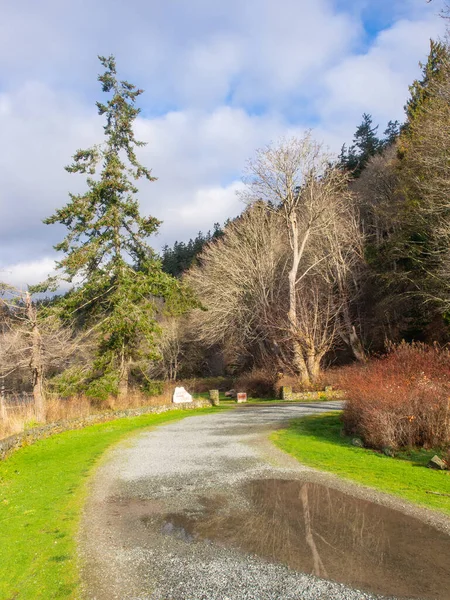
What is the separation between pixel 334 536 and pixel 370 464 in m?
4.21

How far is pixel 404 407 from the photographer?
1147 centimetres

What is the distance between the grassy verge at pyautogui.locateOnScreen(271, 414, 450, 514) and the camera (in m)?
8.15

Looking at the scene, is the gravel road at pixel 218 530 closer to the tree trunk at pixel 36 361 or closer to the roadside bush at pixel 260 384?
the tree trunk at pixel 36 361

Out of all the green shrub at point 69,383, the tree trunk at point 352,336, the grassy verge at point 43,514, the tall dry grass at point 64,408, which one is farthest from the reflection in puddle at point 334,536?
the tree trunk at point 352,336

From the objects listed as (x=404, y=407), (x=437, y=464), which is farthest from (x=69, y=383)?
(x=437, y=464)

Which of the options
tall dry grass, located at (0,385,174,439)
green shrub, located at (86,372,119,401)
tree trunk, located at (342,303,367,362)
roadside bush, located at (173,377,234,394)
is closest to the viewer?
tall dry grass, located at (0,385,174,439)

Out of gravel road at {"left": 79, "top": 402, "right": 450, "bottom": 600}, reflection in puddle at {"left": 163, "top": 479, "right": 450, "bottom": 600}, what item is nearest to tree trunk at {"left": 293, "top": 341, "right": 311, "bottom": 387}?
gravel road at {"left": 79, "top": 402, "right": 450, "bottom": 600}

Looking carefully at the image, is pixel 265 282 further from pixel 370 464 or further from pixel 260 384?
pixel 370 464

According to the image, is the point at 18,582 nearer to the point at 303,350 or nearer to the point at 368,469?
the point at 368,469

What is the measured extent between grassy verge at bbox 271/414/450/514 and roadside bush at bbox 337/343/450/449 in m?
0.47

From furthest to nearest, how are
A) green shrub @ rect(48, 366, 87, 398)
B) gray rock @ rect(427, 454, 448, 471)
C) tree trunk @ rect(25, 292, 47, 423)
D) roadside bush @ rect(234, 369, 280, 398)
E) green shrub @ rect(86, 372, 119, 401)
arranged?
roadside bush @ rect(234, 369, 280, 398) < green shrub @ rect(86, 372, 119, 401) < green shrub @ rect(48, 366, 87, 398) < tree trunk @ rect(25, 292, 47, 423) < gray rock @ rect(427, 454, 448, 471)

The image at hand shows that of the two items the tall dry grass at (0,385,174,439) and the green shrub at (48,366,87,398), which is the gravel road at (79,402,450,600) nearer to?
the tall dry grass at (0,385,174,439)

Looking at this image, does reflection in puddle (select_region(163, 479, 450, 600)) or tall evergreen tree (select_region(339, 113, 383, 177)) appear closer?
reflection in puddle (select_region(163, 479, 450, 600))

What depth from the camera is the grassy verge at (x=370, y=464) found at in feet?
26.7
